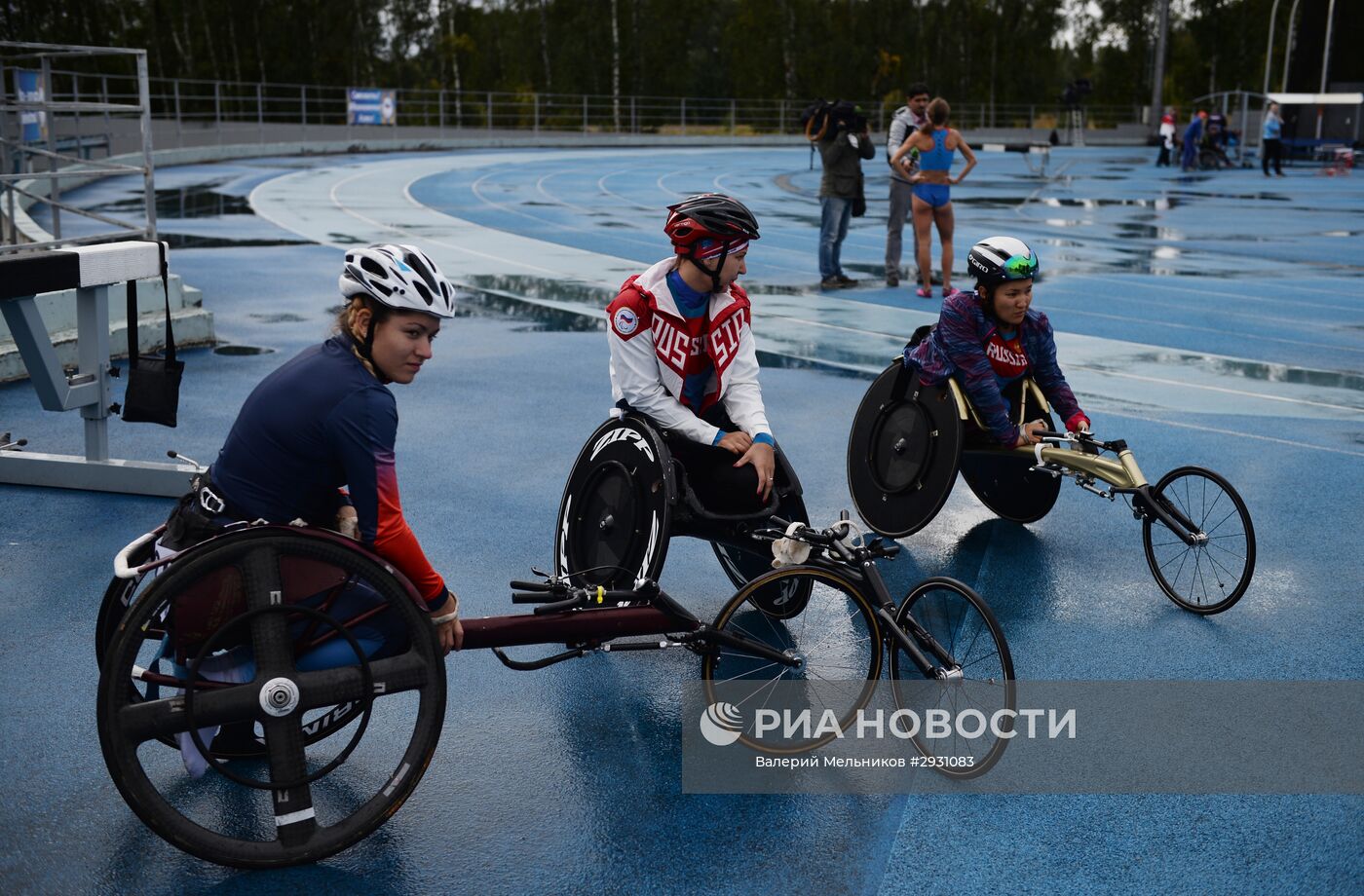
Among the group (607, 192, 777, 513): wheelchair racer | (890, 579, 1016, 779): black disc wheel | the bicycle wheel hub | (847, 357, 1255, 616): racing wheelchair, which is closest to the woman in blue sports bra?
(847, 357, 1255, 616): racing wheelchair

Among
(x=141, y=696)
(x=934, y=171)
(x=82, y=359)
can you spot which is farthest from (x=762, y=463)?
(x=934, y=171)

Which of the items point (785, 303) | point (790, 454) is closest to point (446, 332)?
point (785, 303)

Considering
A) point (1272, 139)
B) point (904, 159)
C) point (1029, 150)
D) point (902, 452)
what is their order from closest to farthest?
point (902, 452) → point (904, 159) → point (1272, 139) → point (1029, 150)

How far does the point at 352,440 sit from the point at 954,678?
1.89 metres

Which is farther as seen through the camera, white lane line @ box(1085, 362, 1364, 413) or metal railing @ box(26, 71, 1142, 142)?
metal railing @ box(26, 71, 1142, 142)

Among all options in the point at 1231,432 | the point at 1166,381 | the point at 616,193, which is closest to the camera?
the point at 1231,432

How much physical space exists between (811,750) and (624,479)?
45.8 inches

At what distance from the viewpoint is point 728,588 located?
5.93 metres

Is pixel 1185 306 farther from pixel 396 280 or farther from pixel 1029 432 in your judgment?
pixel 396 280

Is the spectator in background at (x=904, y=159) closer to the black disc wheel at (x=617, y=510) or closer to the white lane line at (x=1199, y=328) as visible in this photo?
the white lane line at (x=1199, y=328)

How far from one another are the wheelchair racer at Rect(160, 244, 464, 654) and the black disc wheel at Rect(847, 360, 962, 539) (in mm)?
3016

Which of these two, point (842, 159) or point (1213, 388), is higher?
point (842, 159)

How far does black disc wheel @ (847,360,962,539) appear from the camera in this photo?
6176 mm

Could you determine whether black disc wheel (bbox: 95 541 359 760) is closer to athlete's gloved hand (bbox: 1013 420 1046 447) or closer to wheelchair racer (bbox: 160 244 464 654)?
wheelchair racer (bbox: 160 244 464 654)
